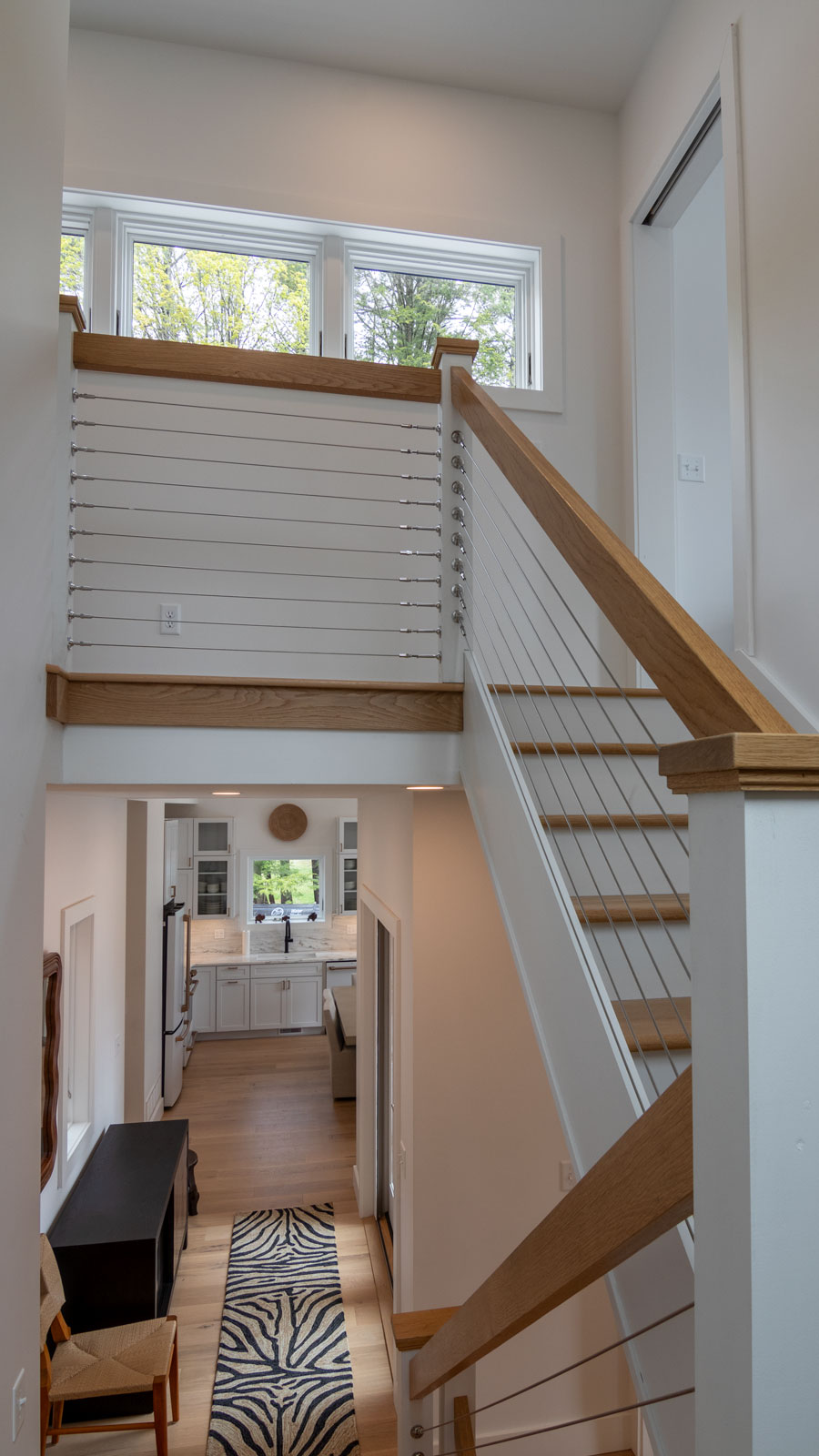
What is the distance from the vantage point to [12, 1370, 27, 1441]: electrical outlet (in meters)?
1.80

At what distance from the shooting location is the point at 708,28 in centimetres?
305

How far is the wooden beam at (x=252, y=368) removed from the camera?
2270 millimetres

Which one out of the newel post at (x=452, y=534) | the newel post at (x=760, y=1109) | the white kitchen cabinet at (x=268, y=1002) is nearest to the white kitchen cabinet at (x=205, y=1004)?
the white kitchen cabinet at (x=268, y=1002)

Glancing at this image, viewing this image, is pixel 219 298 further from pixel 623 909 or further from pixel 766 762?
pixel 766 762

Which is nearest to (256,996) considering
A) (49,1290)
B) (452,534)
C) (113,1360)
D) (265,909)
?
(265,909)

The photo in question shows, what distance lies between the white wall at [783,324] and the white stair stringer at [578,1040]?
1001mm

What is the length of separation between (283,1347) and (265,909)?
18.1 ft

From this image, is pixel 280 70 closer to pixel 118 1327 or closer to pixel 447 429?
pixel 447 429

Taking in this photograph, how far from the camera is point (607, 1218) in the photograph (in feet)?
2.95

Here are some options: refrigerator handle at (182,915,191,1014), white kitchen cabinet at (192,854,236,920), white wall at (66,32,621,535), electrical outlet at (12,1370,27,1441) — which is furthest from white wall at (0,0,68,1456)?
white kitchen cabinet at (192,854,236,920)

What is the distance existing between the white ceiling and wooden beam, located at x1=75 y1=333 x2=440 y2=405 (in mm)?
1895

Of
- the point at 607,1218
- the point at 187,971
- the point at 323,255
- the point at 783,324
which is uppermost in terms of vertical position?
the point at 323,255

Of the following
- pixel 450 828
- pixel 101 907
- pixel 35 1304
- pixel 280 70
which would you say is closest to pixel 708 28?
pixel 280 70

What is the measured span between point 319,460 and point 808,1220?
10.6 feet
